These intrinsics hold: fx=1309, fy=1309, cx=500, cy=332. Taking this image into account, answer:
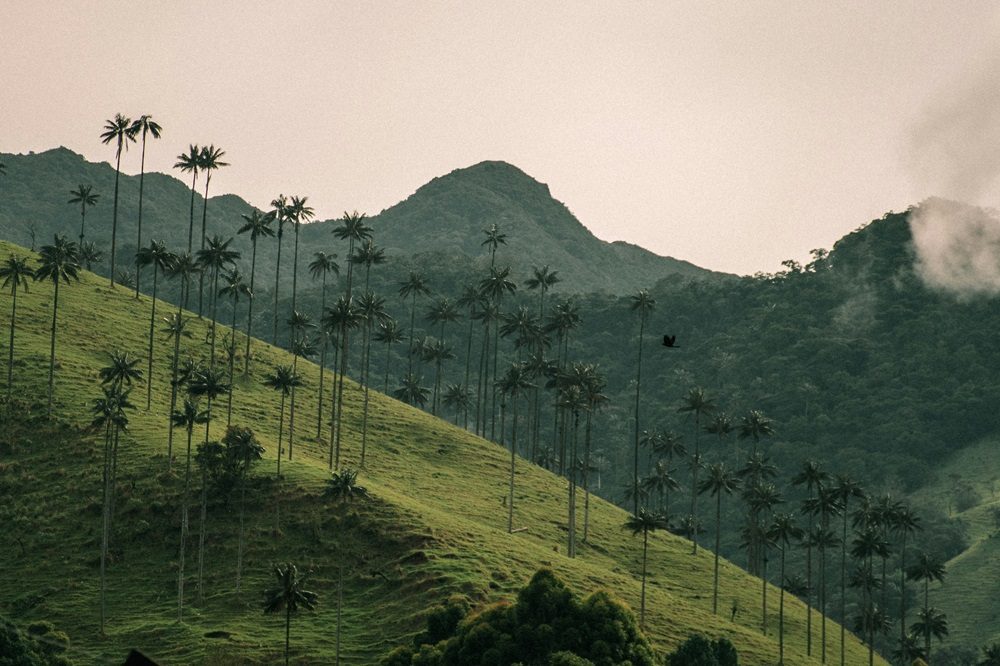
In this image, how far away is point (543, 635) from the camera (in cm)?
10050

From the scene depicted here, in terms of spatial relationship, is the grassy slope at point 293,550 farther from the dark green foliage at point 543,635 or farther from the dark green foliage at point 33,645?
the dark green foliage at point 543,635

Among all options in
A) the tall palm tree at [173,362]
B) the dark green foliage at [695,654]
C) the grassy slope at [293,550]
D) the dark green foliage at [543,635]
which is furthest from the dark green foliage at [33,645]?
the dark green foliage at [695,654]

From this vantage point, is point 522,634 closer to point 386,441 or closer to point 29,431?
point 29,431

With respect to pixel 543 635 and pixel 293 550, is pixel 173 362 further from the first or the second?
pixel 543 635

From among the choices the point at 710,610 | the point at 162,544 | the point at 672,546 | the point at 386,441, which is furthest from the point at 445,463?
the point at 162,544

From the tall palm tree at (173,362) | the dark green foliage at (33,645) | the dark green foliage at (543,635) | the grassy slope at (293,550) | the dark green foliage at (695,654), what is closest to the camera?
the dark green foliage at (33,645)

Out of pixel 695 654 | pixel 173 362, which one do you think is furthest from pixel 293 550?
pixel 173 362

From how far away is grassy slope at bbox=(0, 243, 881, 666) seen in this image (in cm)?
11581

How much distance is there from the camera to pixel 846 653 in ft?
534

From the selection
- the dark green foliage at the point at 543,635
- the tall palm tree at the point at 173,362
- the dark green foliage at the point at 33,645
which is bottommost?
the dark green foliage at the point at 33,645

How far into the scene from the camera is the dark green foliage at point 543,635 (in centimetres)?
9931

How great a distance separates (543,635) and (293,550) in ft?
120

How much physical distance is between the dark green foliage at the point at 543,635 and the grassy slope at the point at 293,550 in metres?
10.4

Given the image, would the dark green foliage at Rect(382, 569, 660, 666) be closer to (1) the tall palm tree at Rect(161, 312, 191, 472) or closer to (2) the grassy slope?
(2) the grassy slope
